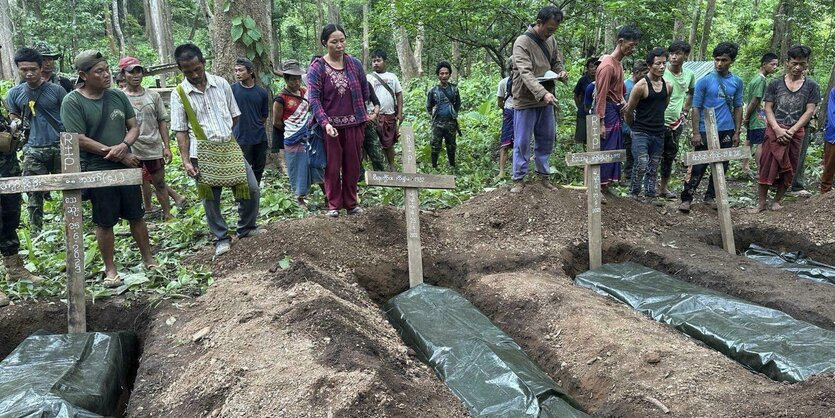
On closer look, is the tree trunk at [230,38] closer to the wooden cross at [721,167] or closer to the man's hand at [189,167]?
the man's hand at [189,167]

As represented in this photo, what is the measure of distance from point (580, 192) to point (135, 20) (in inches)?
Result: 1108

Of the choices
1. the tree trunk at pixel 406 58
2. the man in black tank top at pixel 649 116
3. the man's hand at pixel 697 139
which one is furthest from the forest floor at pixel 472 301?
the tree trunk at pixel 406 58

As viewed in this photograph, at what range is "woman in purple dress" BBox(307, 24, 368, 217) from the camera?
5074mm

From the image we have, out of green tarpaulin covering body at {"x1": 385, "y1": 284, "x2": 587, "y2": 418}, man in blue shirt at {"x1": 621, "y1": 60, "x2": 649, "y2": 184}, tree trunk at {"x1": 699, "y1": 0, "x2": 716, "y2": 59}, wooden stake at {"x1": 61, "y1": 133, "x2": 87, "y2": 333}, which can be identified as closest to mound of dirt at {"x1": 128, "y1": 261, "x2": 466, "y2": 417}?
green tarpaulin covering body at {"x1": 385, "y1": 284, "x2": 587, "y2": 418}

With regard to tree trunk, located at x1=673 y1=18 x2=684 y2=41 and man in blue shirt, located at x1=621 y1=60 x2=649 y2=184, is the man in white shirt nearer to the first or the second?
man in blue shirt, located at x1=621 y1=60 x2=649 y2=184

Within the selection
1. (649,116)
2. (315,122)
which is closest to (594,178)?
(649,116)

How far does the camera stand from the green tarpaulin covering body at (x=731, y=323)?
310cm

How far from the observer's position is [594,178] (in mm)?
5000

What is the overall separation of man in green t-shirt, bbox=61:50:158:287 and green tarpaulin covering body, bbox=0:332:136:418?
3.13 ft

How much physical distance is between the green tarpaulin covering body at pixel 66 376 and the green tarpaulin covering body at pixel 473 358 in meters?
1.76

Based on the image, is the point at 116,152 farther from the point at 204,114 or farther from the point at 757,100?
the point at 757,100

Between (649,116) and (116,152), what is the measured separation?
198 inches

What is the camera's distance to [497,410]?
284cm

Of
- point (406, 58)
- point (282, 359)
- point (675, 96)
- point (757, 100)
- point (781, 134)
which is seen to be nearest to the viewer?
point (282, 359)
